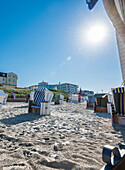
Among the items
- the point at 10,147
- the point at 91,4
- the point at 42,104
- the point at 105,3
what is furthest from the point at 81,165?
the point at 42,104

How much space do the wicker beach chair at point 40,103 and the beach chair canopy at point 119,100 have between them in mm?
3747

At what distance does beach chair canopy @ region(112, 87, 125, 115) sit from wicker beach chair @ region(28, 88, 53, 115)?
375 centimetres

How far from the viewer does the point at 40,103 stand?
605 centimetres

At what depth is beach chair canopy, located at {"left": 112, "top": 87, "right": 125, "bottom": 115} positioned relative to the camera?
420cm

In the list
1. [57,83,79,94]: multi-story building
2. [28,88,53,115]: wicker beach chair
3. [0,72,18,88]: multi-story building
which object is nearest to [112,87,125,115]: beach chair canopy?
[28,88,53,115]: wicker beach chair

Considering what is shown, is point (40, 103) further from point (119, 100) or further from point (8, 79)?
point (8, 79)

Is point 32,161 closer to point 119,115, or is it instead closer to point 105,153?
point 105,153

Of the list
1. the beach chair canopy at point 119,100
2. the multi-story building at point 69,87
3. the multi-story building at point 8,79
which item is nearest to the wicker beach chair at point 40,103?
the beach chair canopy at point 119,100

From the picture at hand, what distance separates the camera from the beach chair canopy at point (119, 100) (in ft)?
13.8

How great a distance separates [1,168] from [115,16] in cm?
264

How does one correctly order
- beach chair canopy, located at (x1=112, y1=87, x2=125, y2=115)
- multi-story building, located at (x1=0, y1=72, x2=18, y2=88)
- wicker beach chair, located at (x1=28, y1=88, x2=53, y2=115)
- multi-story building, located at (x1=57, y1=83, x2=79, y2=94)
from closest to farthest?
beach chair canopy, located at (x1=112, y1=87, x2=125, y2=115), wicker beach chair, located at (x1=28, y1=88, x2=53, y2=115), multi-story building, located at (x1=0, y1=72, x2=18, y2=88), multi-story building, located at (x1=57, y1=83, x2=79, y2=94)

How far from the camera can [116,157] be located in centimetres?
Result: 105

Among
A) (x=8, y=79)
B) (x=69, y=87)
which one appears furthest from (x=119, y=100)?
(x=69, y=87)

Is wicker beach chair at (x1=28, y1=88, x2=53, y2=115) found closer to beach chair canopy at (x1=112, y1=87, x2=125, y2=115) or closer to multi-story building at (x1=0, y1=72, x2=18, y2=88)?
beach chair canopy at (x1=112, y1=87, x2=125, y2=115)
